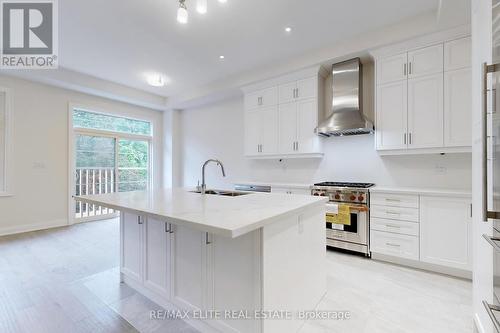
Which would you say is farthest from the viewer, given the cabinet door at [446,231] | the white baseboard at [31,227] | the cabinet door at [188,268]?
the white baseboard at [31,227]

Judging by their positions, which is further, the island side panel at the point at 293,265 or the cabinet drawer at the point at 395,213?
the cabinet drawer at the point at 395,213

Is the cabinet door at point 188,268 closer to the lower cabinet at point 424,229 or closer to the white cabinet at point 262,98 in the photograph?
the lower cabinet at point 424,229

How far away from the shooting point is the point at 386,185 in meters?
3.43

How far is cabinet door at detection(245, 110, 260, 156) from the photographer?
4465 mm

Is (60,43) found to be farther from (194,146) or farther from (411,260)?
(411,260)

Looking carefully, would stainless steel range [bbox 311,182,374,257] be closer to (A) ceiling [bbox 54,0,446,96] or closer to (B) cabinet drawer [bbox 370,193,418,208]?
(B) cabinet drawer [bbox 370,193,418,208]

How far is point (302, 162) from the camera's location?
14.1ft

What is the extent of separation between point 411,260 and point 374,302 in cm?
109

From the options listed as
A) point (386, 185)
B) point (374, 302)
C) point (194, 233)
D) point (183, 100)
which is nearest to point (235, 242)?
point (194, 233)

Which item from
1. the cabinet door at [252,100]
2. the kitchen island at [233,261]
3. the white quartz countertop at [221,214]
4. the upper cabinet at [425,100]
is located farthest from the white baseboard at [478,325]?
the cabinet door at [252,100]

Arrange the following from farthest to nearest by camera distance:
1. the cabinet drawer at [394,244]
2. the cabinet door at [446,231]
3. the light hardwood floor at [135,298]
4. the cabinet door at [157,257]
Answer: the cabinet drawer at [394,244]
the cabinet door at [446,231]
the cabinet door at [157,257]
the light hardwood floor at [135,298]

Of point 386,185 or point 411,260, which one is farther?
point 386,185

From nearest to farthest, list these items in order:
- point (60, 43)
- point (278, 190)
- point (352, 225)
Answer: point (352, 225), point (60, 43), point (278, 190)

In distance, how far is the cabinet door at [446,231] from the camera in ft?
8.18
